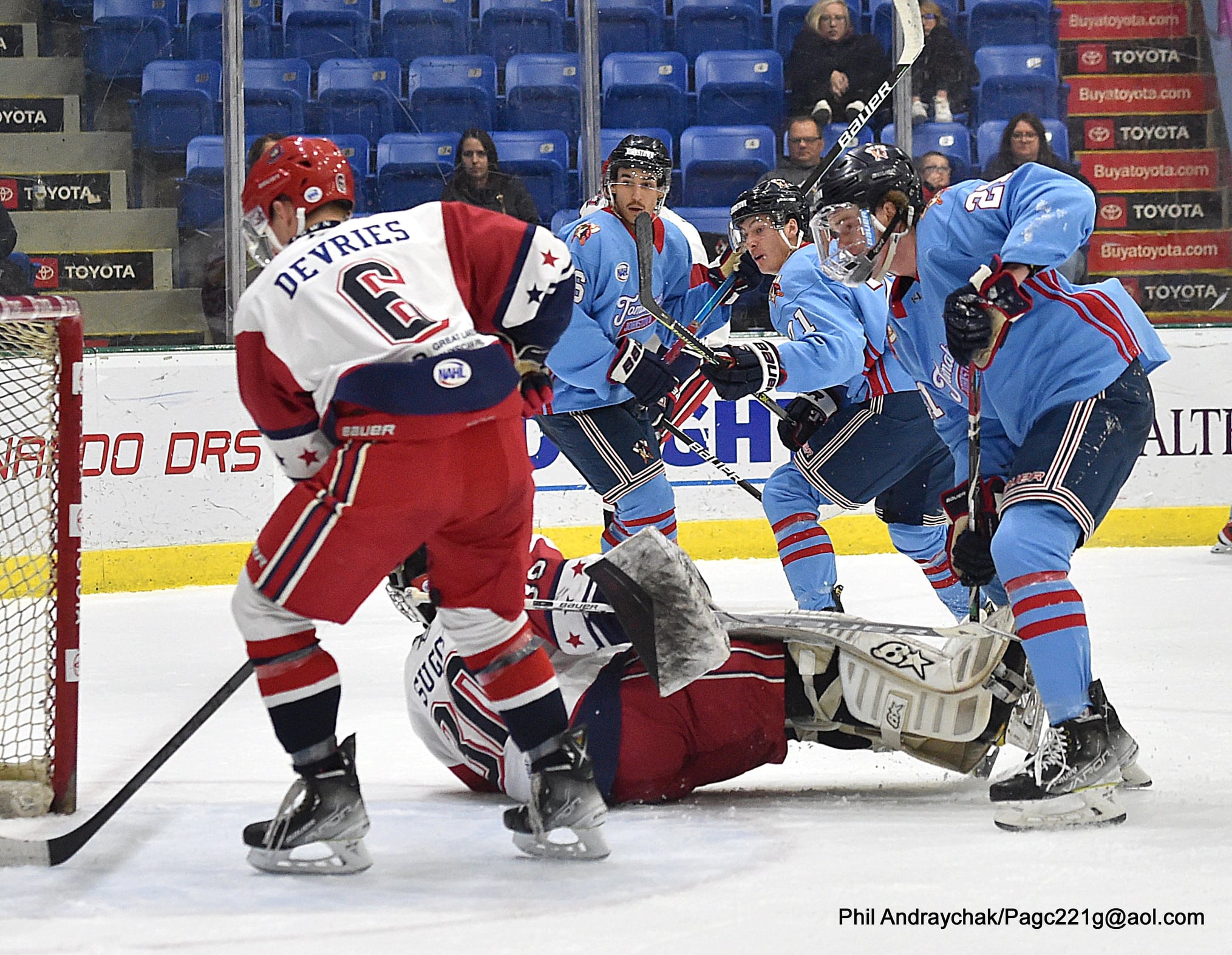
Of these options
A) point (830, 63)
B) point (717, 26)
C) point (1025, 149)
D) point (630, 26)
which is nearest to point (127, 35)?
point (630, 26)

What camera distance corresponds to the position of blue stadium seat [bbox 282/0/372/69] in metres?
6.09

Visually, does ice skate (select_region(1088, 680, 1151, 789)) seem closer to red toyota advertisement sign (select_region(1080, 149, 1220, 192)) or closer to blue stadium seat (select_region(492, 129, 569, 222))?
blue stadium seat (select_region(492, 129, 569, 222))

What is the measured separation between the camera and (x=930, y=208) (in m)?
2.63

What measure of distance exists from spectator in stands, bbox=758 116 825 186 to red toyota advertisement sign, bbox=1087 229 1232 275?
1.23m

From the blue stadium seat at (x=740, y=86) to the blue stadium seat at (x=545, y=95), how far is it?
1.97 ft

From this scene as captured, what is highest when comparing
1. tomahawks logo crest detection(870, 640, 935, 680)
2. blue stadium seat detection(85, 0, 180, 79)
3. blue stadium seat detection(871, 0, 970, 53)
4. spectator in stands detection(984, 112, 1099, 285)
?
blue stadium seat detection(871, 0, 970, 53)

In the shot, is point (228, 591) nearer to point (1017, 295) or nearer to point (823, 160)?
point (823, 160)

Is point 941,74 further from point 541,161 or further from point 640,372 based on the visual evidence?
point 640,372

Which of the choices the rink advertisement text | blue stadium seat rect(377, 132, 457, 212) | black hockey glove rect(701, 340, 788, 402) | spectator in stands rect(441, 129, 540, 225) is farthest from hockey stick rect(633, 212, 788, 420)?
the rink advertisement text

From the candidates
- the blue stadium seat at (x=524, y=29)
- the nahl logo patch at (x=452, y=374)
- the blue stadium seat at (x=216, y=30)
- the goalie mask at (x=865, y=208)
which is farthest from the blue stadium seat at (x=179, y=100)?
the nahl logo patch at (x=452, y=374)

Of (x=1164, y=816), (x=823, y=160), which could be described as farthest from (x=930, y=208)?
(x=823, y=160)

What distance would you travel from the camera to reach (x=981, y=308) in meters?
2.41

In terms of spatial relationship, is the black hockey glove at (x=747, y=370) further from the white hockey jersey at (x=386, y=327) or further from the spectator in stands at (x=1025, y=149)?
the spectator in stands at (x=1025, y=149)

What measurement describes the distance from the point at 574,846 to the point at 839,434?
6.28 ft
